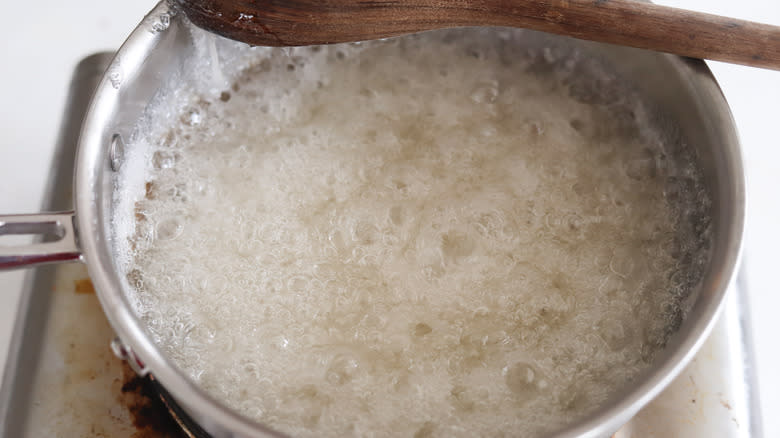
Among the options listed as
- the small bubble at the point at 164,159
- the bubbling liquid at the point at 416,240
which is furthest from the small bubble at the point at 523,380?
the small bubble at the point at 164,159

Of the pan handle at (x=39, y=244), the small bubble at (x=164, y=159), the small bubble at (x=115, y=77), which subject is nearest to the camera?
the pan handle at (x=39, y=244)

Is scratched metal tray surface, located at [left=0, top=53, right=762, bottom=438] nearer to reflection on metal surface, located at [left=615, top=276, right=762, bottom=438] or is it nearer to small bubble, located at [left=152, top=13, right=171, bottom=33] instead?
reflection on metal surface, located at [left=615, top=276, right=762, bottom=438]

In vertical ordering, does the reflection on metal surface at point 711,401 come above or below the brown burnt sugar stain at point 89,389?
above

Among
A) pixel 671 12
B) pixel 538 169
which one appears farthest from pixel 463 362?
pixel 671 12

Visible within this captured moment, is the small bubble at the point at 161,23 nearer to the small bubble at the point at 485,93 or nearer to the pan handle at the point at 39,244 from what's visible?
the pan handle at the point at 39,244

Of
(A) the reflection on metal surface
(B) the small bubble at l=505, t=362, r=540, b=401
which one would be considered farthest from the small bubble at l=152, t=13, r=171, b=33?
(A) the reflection on metal surface

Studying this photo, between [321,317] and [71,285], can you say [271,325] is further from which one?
[71,285]

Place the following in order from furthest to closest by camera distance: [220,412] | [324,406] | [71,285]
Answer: [71,285] → [324,406] → [220,412]
